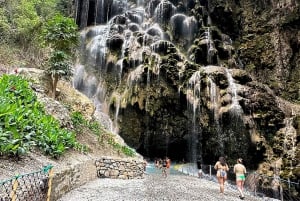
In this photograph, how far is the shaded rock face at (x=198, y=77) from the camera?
24656 millimetres

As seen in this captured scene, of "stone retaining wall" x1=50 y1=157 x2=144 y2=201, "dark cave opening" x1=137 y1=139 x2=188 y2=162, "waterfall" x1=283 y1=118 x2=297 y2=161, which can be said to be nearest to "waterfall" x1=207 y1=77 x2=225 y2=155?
"dark cave opening" x1=137 y1=139 x2=188 y2=162

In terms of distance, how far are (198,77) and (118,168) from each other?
13.9m

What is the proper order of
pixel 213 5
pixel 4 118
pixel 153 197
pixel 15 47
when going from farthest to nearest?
1. pixel 213 5
2. pixel 15 47
3. pixel 153 197
4. pixel 4 118

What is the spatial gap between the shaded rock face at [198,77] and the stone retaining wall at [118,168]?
10770 mm

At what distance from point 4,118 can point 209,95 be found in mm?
20147

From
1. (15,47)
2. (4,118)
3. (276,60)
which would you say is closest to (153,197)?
(4,118)

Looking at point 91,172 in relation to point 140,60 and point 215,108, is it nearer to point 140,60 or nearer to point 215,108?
point 215,108

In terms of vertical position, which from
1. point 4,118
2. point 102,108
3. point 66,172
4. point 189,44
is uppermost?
point 189,44

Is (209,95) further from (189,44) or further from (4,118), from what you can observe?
(4,118)

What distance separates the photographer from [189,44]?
32.2m

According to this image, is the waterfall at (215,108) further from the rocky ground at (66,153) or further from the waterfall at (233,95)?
the rocky ground at (66,153)

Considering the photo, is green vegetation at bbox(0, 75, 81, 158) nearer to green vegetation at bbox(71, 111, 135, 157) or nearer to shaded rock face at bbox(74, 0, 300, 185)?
green vegetation at bbox(71, 111, 135, 157)

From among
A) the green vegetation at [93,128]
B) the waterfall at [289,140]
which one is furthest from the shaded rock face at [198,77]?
the green vegetation at [93,128]

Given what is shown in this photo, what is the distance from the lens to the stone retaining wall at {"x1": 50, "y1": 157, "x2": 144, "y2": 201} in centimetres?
813
